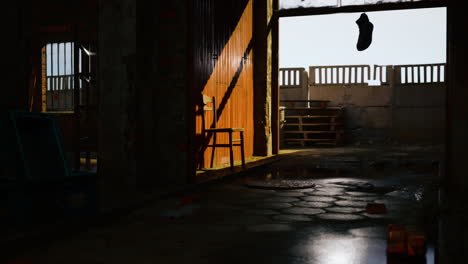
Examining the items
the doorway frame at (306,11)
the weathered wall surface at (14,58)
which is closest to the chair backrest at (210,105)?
the doorway frame at (306,11)

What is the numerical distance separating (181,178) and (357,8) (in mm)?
6174

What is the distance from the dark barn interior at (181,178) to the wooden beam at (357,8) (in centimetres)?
194

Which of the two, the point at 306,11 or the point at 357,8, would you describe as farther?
the point at 306,11

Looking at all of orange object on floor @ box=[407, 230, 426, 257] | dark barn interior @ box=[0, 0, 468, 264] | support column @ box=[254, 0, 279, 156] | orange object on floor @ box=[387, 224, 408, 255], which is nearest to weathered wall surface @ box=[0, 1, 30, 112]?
dark barn interior @ box=[0, 0, 468, 264]

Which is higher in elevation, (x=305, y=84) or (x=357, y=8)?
(x=357, y=8)

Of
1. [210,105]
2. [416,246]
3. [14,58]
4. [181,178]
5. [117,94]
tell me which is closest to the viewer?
[416,246]

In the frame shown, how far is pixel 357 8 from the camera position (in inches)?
390

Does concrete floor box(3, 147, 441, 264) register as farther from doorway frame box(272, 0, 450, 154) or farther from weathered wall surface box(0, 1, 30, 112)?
doorway frame box(272, 0, 450, 154)

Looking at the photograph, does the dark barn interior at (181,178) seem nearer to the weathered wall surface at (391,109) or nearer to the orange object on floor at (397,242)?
the orange object on floor at (397,242)

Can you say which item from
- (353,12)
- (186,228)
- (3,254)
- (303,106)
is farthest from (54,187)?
(303,106)

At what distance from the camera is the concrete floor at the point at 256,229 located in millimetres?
2773

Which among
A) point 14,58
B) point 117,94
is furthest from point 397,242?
point 14,58

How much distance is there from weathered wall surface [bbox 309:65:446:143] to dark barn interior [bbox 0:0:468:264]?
6907mm

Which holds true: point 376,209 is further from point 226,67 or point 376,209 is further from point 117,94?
point 226,67
